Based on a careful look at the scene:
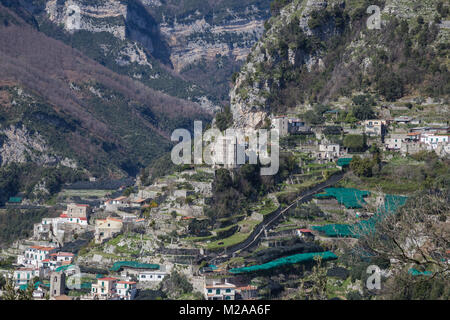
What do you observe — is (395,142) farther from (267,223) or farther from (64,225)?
(64,225)

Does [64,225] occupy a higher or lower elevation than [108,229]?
higher

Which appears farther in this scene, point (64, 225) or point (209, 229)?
point (64, 225)

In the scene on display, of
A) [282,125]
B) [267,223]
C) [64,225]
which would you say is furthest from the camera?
[282,125]

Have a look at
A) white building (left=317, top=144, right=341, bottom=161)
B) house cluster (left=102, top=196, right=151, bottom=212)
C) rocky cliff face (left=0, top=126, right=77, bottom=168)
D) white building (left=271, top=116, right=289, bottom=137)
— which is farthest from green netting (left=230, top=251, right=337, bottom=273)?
rocky cliff face (left=0, top=126, right=77, bottom=168)

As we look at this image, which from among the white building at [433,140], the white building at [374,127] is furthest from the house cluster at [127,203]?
the white building at [433,140]

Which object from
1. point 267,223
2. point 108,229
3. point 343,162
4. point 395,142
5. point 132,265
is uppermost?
point 395,142

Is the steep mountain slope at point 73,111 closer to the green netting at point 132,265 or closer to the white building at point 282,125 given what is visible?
the white building at point 282,125

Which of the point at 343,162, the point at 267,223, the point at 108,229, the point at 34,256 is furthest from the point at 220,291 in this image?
the point at 34,256
